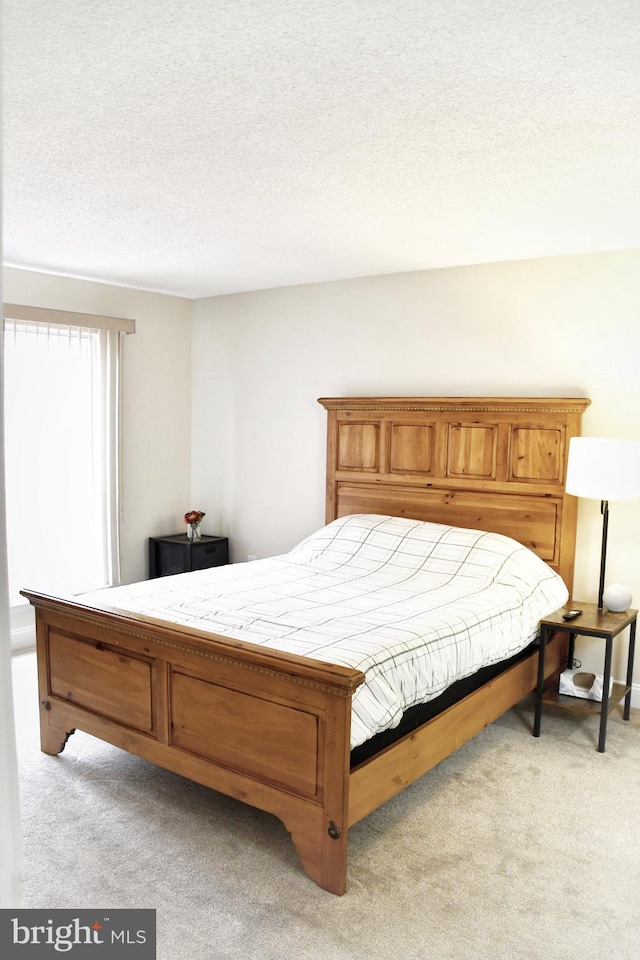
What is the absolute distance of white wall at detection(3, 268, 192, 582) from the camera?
522 centimetres

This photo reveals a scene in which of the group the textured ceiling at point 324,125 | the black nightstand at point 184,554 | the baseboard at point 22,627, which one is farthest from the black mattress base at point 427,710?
the baseboard at point 22,627

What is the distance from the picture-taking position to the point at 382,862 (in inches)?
97.1

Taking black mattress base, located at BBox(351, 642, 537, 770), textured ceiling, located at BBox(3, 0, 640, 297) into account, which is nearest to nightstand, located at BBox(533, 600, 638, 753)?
black mattress base, located at BBox(351, 642, 537, 770)

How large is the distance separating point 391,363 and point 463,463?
2.67 feet

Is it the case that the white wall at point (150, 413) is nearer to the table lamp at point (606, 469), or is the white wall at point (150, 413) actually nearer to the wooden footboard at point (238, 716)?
the wooden footboard at point (238, 716)

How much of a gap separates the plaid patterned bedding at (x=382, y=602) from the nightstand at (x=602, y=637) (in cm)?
10

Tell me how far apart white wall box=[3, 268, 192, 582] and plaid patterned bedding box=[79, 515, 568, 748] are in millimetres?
1490

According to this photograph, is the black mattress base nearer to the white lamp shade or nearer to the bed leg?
the bed leg

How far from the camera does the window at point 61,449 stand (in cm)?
466

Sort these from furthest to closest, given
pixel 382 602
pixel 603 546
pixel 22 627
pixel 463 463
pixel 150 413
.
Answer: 1. pixel 150 413
2. pixel 22 627
3. pixel 463 463
4. pixel 603 546
5. pixel 382 602

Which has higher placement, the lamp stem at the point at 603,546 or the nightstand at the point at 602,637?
the lamp stem at the point at 603,546

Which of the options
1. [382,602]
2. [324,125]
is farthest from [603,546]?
[324,125]

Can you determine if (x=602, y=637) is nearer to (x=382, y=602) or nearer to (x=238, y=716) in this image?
(x=382, y=602)

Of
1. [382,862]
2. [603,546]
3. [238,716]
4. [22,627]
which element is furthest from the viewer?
[22,627]
